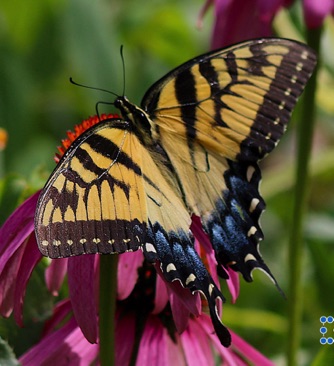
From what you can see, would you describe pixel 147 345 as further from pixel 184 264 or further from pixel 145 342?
pixel 184 264

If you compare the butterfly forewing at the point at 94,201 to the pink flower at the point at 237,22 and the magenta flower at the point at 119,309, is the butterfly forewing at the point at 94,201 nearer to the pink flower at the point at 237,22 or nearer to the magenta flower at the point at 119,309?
the magenta flower at the point at 119,309

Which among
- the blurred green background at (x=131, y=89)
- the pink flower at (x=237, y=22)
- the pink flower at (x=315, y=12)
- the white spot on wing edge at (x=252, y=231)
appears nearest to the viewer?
the white spot on wing edge at (x=252, y=231)

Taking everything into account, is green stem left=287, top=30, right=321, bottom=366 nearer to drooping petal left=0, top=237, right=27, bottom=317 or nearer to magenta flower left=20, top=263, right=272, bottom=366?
magenta flower left=20, top=263, right=272, bottom=366

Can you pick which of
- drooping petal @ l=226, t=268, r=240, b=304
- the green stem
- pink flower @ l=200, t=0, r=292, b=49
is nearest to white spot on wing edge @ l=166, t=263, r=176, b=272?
drooping petal @ l=226, t=268, r=240, b=304

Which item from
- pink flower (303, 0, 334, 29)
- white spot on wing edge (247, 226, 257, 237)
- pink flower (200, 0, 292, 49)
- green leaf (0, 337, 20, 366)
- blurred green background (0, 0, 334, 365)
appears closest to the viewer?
green leaf (0, 337, 20, 366)

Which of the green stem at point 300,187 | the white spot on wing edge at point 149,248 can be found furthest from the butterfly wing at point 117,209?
the green stem at point 300,187

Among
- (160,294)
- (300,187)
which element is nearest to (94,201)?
(160,294)

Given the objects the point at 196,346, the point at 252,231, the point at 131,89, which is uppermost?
the point at 252,231
